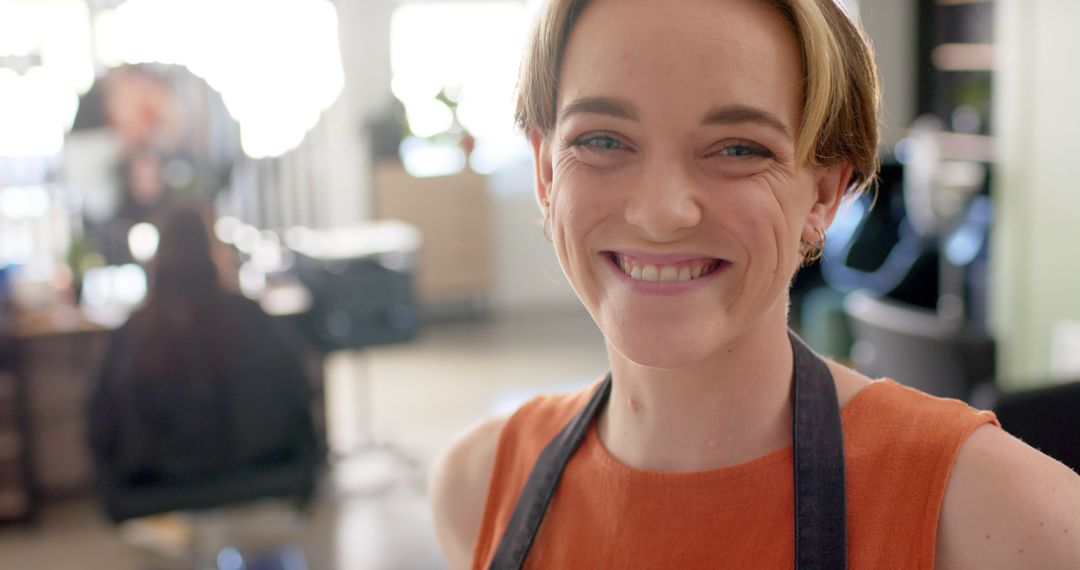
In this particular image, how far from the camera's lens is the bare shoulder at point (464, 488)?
1066 millimetres

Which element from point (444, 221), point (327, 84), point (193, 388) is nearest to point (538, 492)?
point (193, 388)

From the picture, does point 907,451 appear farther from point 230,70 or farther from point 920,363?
point 230,70

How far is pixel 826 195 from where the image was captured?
2.96 ft

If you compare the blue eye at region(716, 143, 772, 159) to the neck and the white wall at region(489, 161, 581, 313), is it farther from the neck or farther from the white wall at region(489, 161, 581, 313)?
the white wall at region(489, 161, 581, 313)

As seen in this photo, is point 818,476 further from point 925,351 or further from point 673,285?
point 925,351

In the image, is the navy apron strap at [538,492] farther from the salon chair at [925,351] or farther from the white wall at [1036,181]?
the white wall at [1036,181]

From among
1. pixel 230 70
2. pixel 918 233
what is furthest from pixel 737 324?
pixel 230 70

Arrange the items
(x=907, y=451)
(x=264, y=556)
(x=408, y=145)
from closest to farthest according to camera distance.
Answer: (x=907, y=451) < (x=264, y=556) < (x=408, y=145)

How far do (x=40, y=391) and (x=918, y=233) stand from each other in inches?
147

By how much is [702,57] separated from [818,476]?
326mm

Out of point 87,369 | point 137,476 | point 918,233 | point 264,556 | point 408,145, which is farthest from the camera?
point 408,145

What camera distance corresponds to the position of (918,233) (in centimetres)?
491

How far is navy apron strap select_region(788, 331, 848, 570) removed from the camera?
2.69 feet

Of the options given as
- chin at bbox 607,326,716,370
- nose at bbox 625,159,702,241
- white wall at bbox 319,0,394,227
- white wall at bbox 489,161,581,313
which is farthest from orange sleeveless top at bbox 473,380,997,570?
white wall at bbox 489,161,581,313
